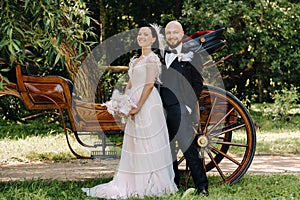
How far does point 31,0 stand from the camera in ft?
12.9

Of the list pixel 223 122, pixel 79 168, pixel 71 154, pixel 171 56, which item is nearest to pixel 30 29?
pixel 171 56

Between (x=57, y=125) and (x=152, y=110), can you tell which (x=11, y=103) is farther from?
(x=152, y=110)

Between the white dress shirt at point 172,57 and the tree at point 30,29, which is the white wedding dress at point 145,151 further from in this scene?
the tree at point 30,29

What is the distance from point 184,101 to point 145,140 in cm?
51

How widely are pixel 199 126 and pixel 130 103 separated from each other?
74 cm

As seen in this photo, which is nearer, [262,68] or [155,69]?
[155,69]

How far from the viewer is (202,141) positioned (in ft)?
16.0

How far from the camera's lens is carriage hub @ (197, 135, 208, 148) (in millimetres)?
4863

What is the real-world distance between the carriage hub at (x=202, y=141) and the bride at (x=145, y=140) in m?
0.31

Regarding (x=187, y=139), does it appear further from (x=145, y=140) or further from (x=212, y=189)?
(x=212, y=189)

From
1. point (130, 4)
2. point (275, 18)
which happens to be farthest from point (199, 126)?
point (130, 4)

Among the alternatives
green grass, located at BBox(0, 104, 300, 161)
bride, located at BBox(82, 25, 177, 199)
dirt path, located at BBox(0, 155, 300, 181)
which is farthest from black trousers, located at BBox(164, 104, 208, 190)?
green grass, located at BBox(0, 104, 300, 161)

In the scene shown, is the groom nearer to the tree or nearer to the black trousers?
the black trousers

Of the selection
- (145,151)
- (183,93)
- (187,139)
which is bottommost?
(145,151)
